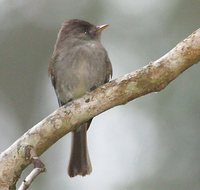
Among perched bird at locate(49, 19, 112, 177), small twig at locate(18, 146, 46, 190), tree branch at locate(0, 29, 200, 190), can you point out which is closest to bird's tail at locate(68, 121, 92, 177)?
perched bird at locate(49, 19, 112, 177)

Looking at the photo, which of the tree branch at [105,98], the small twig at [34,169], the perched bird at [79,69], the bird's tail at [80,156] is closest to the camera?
the small twig at [34,169]

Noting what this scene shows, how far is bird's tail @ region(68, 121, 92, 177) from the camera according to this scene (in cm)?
621

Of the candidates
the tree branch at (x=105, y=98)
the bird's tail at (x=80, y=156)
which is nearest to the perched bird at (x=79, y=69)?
the bird's tail at (x=80, y=156)

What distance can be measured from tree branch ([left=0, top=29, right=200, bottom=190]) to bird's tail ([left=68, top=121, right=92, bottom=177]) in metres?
0.64

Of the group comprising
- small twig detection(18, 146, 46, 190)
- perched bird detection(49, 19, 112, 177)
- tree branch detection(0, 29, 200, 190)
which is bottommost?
small twig detection(18, 146, 46, 190)

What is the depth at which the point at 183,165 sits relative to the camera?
764 centimetres

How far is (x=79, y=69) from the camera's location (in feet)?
21.2

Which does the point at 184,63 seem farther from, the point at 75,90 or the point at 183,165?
the point at 183,165

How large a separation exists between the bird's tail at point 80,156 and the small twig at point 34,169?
30.5 inches

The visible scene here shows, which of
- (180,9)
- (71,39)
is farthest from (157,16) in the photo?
(71,39)

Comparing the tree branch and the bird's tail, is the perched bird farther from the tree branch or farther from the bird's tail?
the tree branch

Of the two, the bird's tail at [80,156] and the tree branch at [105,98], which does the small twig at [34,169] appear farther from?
the bird's tail at [80,156]

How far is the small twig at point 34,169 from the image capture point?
16.5 feet

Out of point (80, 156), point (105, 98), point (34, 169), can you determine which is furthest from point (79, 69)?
point (34, 169)
